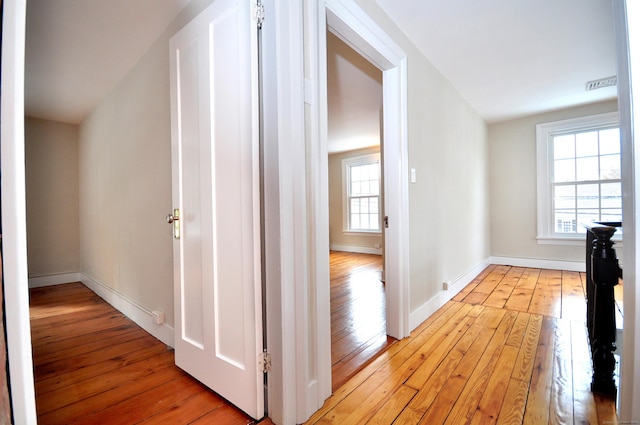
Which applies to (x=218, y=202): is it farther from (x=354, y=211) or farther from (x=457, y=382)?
(x=354, y=211)

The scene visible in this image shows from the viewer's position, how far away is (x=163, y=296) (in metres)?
2.00

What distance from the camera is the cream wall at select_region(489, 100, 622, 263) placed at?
4242 mm

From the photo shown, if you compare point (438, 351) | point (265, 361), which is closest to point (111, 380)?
point (265, 361)

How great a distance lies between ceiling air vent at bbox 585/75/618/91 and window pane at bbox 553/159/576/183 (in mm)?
1168

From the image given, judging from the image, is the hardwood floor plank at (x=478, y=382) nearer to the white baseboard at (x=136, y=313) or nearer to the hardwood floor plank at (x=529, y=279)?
the hardwood floor plank at (x=529, y=279)

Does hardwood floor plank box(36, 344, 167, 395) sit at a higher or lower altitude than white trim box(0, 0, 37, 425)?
lower

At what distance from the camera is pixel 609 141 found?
376 cm

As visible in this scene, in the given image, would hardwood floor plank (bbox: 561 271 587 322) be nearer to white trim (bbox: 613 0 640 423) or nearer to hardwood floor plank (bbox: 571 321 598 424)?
hardwood floor plank (bbox: 571 321 598 424)

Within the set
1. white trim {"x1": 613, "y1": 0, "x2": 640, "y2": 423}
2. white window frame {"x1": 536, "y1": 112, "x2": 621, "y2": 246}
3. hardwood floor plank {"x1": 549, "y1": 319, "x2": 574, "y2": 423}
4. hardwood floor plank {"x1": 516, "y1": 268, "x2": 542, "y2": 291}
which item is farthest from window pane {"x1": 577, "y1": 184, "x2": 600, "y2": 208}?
white trim {"x1": 613, "y1": 0, "x2": 640, "y2": 423}

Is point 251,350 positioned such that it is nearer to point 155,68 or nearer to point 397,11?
point 155,68

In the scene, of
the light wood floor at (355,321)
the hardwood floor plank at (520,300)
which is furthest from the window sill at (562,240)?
the light wood floor at (355,321)

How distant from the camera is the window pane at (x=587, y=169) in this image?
3.88 meters

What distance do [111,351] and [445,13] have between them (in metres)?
3.41

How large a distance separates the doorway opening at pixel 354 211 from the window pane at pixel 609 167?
3039 mm
